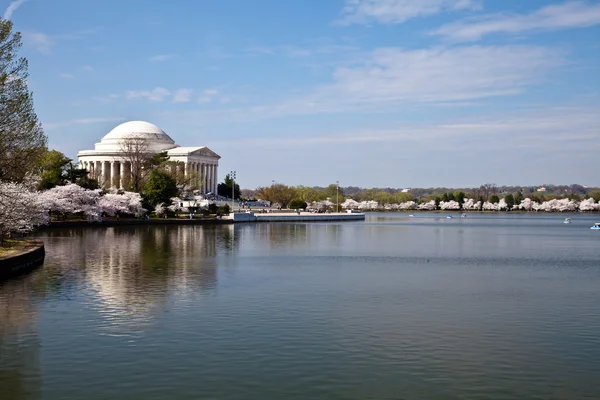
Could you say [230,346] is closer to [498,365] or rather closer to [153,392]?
[153,392]

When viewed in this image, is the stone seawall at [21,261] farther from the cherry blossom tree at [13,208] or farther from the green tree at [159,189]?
the green tree at [159,189]

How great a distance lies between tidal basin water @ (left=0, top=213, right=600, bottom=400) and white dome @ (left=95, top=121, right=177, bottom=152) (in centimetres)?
10826

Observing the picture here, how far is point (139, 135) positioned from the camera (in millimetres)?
141000

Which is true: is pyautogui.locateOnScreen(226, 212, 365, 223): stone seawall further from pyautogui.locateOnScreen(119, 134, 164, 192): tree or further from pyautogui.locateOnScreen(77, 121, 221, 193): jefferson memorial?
pyautogui.locateOnScreen(77, 121, 221, 193): jefferson memorial

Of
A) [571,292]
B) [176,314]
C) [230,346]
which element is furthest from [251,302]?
[571,292]

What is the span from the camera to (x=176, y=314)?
21.2 meters

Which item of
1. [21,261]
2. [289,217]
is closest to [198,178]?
[289,217]

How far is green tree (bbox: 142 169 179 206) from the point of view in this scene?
84500 mm

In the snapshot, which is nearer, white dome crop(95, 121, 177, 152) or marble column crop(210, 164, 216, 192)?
white dome crop(95, 121, 177, 152)

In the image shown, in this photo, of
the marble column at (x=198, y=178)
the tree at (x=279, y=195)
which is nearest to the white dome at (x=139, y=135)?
the marble column at (x=198, y=178)

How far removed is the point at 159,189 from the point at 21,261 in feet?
176

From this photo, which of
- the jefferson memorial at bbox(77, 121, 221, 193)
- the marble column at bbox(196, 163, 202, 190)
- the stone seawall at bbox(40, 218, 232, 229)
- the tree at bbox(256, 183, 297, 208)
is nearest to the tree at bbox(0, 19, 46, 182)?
the stone seawall at bbox(40, 218, 232, 229)

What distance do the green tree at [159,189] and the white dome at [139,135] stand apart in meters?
56.1

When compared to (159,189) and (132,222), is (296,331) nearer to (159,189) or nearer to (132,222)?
(132,222)
